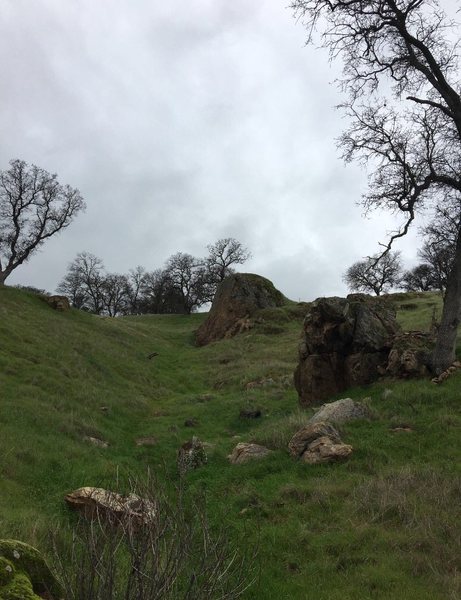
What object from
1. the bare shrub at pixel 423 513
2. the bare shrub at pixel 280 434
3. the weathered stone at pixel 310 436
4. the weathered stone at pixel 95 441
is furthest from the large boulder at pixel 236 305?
the bare shrub at pixel 423 513

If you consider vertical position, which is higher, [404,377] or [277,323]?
[277,323]

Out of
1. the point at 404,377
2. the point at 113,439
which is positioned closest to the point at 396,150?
the point at 404,377

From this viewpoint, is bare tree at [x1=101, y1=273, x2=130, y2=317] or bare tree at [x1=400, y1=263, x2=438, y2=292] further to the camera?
bare tree at [x1=101, y1=273, x2=130, y2=317]

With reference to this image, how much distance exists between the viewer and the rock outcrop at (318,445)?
30.5 ft

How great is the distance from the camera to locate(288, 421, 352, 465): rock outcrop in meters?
9.28

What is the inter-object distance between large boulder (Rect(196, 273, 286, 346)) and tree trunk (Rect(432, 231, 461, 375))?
2413cm

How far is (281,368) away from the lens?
23469 mm

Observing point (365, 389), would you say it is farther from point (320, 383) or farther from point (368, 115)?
point (368, 115)

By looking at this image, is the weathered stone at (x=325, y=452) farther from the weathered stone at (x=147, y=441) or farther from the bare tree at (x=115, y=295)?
the bare tree at (x=115, y=295)

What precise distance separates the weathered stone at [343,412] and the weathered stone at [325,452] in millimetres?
1403

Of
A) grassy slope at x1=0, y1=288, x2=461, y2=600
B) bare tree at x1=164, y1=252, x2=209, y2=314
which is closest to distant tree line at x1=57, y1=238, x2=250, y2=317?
bare tree at x1=164, y1=252, x2=209, y2=314

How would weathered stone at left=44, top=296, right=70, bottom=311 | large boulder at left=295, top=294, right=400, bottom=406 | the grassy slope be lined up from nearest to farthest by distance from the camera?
the grassy slope < large boulder at left=295, top=294, right=400, bottom=406 < weathered stone at left=44, top=296, right=70, bottom=311

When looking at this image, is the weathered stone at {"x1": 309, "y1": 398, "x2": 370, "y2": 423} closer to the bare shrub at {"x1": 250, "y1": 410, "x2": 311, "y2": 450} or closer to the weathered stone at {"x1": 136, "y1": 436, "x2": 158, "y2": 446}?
the bare shrub at {"x1": 250, "y1": 410, "x2": 311, "y2": 450}

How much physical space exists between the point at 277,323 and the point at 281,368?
44.1ft
